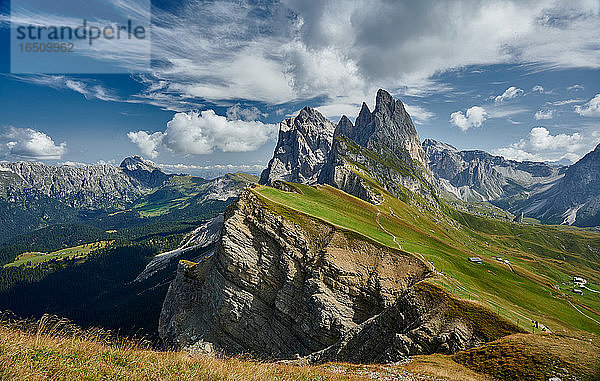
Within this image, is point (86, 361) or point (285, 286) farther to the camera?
point (285, 286)

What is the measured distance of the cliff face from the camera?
29.7 meters

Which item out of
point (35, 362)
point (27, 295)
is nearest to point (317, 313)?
point (35, 362)

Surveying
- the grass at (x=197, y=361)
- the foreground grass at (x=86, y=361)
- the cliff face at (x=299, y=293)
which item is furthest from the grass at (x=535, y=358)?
the foreground grass at (x=86, y=361)

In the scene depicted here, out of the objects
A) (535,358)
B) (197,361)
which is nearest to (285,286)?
(535,358)

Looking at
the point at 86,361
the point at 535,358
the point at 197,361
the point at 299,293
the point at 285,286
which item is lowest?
the point at 299,293

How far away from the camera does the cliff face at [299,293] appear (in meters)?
29.7

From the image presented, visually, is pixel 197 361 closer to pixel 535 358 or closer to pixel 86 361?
pixel 86 361

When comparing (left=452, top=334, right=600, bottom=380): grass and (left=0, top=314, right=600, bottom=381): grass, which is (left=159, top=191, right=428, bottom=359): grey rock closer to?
(left=452, top=334, right=600, bottom=380): grass

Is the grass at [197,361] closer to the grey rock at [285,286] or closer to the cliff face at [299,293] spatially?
the cliff face at [299,293]

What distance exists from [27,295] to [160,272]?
360ft

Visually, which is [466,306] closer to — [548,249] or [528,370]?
[528,370]

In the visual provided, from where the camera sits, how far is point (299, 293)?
119ft

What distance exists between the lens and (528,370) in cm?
1489

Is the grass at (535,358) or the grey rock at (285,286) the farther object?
the grey rock at (285,286)
